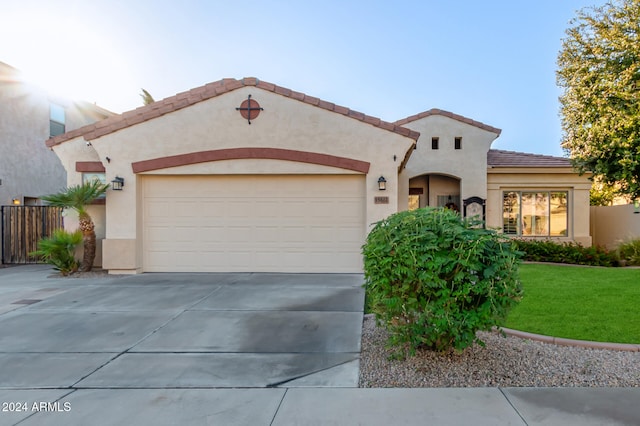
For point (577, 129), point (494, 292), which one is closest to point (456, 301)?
point (494, 292)

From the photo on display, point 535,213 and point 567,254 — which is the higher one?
point 535,213

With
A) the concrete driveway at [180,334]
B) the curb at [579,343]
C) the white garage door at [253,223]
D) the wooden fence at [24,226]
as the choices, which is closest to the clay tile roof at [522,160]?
the white garage door at [253,223]

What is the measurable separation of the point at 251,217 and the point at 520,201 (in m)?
11.8

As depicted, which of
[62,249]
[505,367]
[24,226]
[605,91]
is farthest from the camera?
[24,226]

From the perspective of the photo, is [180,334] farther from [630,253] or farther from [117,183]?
[630,253]

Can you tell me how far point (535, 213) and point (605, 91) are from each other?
5.59 meters

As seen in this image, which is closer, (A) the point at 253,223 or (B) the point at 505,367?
(B) the point at 505,367

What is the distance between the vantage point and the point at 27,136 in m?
14.4

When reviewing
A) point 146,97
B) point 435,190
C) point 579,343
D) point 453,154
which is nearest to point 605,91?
point 453,154

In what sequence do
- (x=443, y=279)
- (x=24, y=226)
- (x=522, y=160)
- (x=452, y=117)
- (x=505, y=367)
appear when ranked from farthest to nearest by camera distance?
(x=522, y=160) < (x=452, y=117) < (x=24, y=226) < (x=505, y=367) < (x=443, y=279)

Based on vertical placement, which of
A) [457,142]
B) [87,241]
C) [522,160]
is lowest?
[87,241]

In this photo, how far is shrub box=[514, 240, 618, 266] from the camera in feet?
38.0

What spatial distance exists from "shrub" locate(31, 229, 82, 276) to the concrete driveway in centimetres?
111

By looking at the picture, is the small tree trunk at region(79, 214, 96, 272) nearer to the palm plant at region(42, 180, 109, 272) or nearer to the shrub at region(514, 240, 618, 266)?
the palm plant at region(42, 180, 109, 272)
